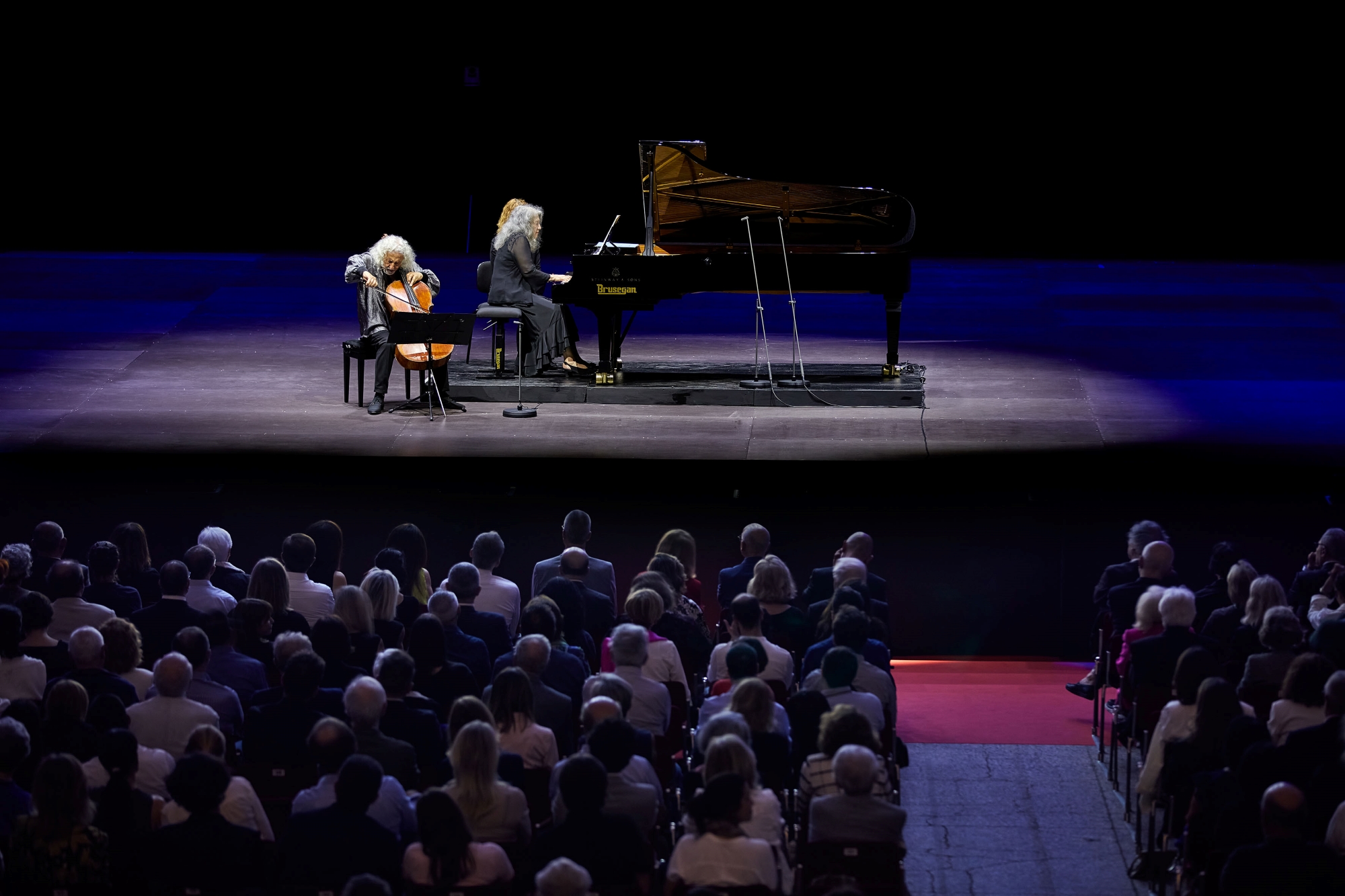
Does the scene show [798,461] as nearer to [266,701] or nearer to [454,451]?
[454,451]

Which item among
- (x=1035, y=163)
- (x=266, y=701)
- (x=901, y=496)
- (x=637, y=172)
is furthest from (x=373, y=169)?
(x=266, y=701)

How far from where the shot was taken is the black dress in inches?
461

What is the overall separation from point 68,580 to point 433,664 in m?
2.02

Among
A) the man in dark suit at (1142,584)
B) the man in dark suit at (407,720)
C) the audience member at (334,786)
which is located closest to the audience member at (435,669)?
the man in dark suit at (407,720)

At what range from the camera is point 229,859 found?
5.18m

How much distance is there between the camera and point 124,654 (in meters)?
6.46

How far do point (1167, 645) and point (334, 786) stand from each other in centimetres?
372

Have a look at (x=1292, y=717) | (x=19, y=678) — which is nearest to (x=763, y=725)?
(x=1292, y=717)

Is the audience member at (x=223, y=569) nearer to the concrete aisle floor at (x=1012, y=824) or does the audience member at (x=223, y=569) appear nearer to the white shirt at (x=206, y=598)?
the white shirt at (x=206, y=598)

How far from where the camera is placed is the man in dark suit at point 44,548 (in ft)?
27.7

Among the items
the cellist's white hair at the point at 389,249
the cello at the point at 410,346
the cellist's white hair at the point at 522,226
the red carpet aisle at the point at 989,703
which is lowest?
the red carpet aisle at the point at 989,703

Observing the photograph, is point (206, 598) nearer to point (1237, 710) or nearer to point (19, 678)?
point (19, 678)

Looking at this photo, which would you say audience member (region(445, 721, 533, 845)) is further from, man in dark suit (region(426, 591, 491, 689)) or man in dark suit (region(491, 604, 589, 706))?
man in dark suit (region(426, 591, 491, 689))

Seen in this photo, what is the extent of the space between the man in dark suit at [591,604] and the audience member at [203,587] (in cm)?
165
